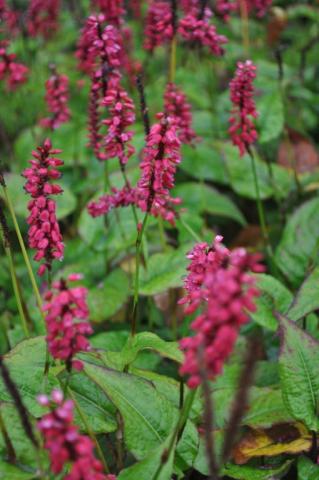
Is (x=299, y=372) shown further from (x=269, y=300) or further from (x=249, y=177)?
(x=249, y=177)

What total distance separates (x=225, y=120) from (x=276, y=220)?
160 centimetres

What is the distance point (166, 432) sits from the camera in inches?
124

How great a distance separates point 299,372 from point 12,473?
1.54 metres

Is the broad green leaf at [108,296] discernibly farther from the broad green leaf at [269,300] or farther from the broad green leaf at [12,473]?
the broad green leaf at [12,473]

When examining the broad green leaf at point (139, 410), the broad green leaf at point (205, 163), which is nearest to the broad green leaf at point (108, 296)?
the broad green leaf at point (139, 410)

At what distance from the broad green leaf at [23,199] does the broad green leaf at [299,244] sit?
1.85 m

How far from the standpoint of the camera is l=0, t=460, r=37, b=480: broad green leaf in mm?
2604

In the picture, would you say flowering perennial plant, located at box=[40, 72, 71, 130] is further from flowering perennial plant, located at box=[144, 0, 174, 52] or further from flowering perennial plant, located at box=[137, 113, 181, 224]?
flowering perennial plant, located at box=[137, 113, 181, 224]

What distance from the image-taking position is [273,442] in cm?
363

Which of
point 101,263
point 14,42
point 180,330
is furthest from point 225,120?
point 14,42

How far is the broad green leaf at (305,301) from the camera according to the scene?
368 centimetres

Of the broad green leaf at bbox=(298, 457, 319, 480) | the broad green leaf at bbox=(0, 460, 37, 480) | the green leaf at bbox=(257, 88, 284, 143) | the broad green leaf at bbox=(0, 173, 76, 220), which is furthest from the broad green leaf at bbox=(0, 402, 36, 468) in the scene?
the green leaf at bbox=(257, 88, 284, 143)

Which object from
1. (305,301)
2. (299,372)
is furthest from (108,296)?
(299,372)

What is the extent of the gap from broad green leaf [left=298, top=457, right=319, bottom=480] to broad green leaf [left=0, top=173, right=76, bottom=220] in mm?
2921
